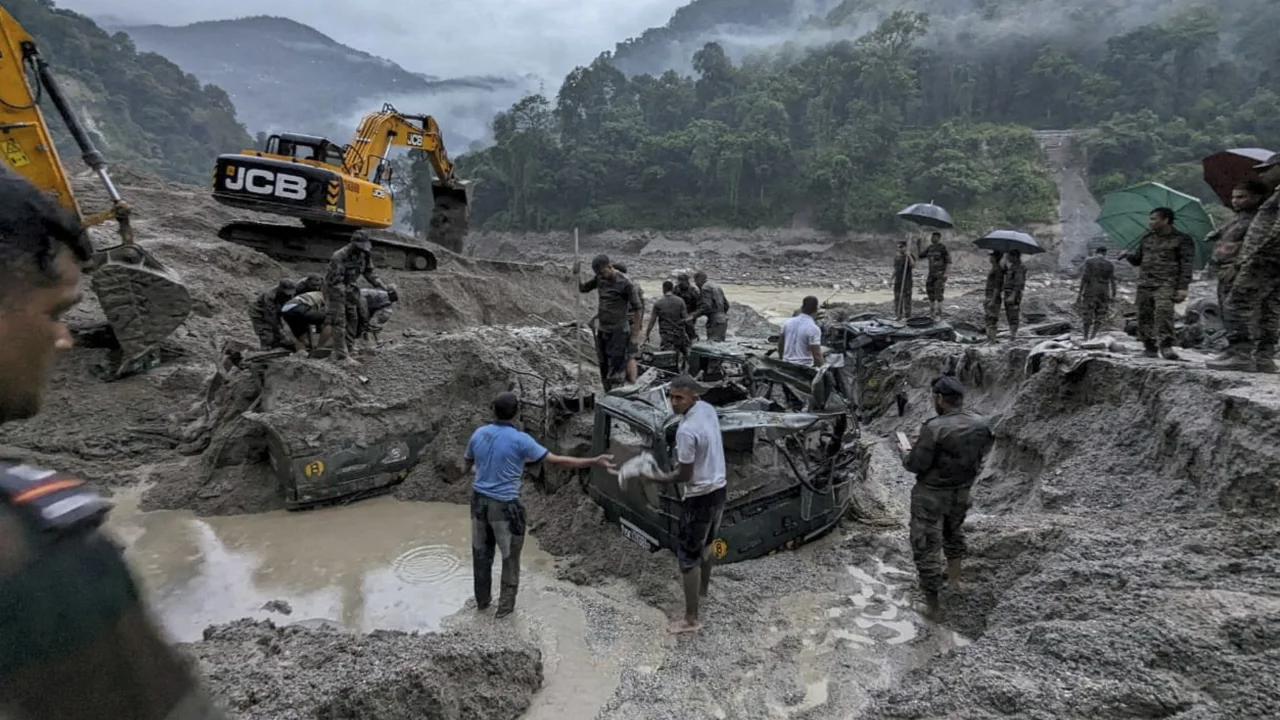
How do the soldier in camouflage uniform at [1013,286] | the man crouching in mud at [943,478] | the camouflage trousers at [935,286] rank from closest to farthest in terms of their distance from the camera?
the man crouching in mud at [943,478] → the soldier in camouflage uniform at [1013,286] → the camouflage trousers at [935,286]

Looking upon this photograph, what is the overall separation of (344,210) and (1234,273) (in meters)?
11.8

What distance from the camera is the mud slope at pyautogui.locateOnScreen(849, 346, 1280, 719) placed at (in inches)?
118

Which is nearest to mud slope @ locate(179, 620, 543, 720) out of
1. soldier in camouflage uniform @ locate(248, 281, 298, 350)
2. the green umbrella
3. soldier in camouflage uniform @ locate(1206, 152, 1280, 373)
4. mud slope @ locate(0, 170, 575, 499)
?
mud slope @ locate(0, 170, 575, 499)

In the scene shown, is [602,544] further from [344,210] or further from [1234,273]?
[344,210]

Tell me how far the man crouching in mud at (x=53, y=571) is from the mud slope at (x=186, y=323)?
3.62 m

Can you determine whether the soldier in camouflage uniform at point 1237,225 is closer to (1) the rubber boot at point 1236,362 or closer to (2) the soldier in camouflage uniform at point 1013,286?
→ (1) the rubber boot at point 1236,362

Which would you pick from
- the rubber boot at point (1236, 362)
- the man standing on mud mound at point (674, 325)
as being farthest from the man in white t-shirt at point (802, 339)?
the rubber boot at point (1236, 362)

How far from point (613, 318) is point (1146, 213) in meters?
5.86

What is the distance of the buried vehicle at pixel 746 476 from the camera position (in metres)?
5.36

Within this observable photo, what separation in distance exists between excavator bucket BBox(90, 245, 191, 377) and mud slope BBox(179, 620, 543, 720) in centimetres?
640

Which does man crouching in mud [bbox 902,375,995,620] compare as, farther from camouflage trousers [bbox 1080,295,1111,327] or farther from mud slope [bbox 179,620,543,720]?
camouflage trousers [bbox 1080,295,1111,327]

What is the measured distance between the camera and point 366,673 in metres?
3.46

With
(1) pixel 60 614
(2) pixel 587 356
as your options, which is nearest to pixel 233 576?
(2) pixel 587 356

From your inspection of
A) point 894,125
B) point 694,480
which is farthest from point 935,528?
point 894,125
